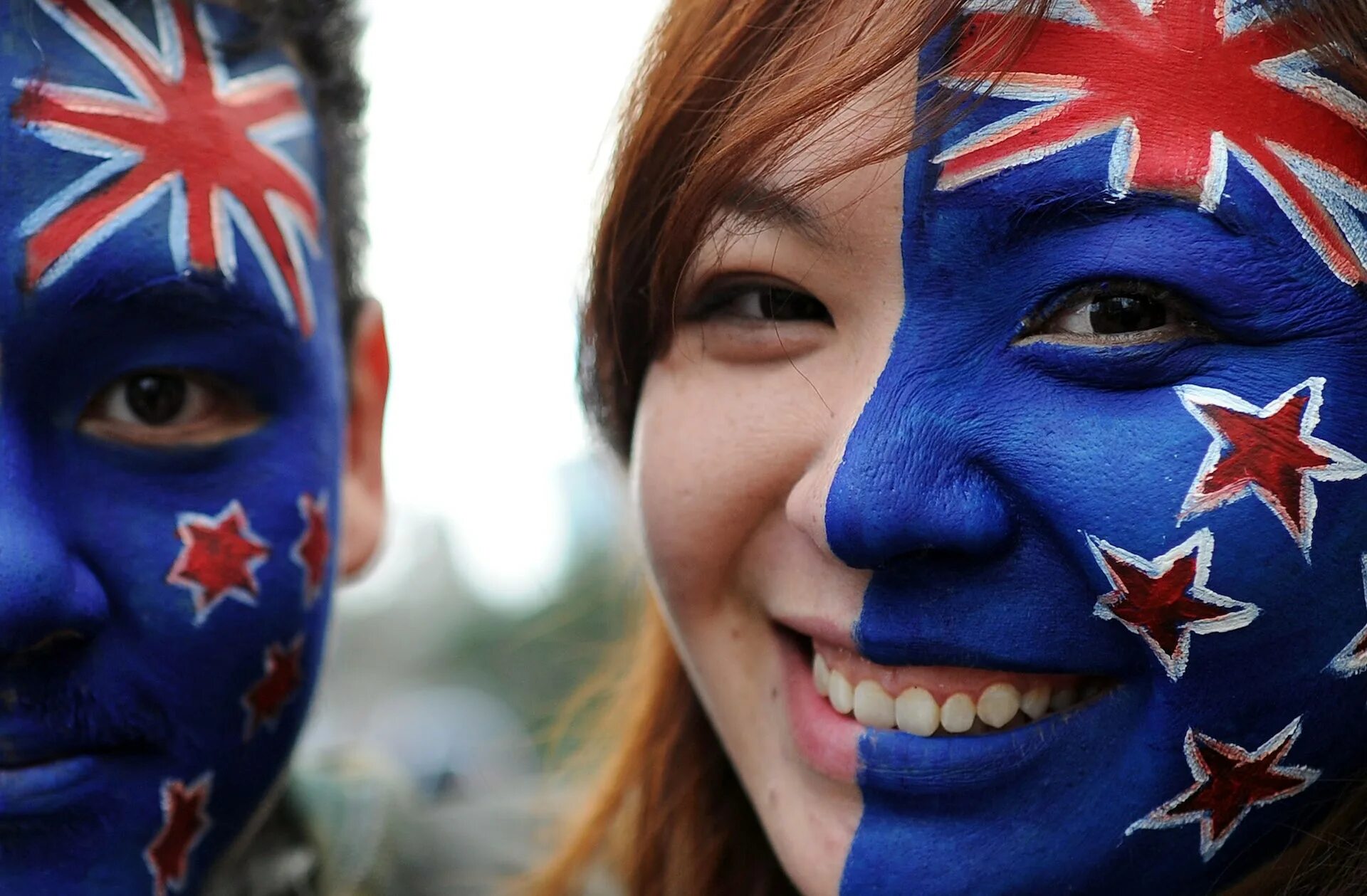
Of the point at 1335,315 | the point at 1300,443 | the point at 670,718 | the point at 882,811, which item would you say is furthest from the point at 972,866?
the point at 670,718

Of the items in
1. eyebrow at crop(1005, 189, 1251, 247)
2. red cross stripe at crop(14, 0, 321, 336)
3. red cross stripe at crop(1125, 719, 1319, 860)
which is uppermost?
red cross stripe at crop(14, 0, 321, 336)

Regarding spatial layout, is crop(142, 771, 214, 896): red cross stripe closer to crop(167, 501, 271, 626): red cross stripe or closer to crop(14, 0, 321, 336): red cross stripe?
crop(167, 501, 271, 626): red cross stripe

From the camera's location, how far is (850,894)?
5.69ft

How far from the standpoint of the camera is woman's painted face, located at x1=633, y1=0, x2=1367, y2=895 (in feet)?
5.02

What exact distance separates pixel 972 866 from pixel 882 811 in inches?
5.4

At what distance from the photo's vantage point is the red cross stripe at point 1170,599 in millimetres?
1529

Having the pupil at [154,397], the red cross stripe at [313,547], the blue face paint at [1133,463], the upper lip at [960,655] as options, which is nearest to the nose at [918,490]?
the blue face paint at [1133,463]

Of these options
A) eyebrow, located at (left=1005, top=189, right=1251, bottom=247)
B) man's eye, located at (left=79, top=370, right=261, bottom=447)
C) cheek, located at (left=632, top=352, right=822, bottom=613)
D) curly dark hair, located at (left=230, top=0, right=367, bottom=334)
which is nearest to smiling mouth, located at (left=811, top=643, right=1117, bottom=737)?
cheek, located at (left=632, top=352, right=822, bottom=613)

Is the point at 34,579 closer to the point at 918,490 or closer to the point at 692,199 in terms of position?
the point at 692,199

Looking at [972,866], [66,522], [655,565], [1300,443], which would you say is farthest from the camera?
[655,565]

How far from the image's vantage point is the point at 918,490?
62.9 inches

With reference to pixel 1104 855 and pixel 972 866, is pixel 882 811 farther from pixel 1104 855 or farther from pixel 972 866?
pixel 1104 855

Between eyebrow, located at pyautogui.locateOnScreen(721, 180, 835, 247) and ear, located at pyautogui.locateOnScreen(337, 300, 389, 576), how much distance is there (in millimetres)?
939

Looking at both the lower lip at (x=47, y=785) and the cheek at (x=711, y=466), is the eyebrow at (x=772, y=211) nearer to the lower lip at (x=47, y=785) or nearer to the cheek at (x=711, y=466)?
the cheek at (x=711, y=466)
